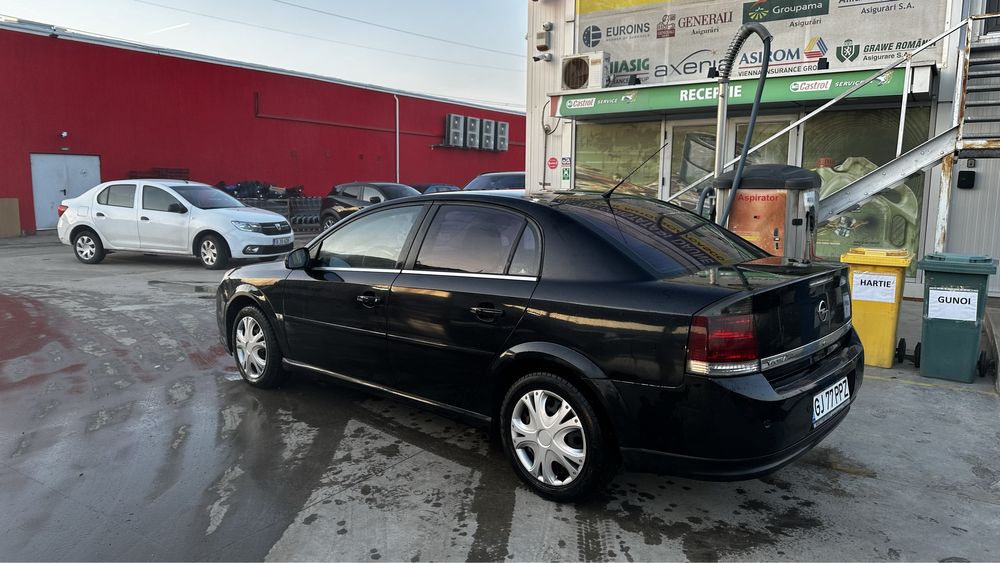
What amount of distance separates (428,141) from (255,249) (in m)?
21.4

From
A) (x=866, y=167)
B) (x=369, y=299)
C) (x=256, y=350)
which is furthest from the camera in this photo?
(x=866, y=167)

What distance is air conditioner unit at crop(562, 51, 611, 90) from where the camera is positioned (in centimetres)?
1100

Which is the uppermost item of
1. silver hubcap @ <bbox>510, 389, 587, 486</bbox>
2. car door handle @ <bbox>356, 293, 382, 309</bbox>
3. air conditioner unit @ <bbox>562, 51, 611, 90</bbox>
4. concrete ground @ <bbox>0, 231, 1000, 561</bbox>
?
air conditioner unit @ <bbox>562, 51, 611, 90</bbox>

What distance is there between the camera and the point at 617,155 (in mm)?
11523

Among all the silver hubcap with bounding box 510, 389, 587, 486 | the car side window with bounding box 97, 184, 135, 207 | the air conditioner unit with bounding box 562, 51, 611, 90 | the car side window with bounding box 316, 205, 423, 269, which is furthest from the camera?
the car side window with bounding box 97, 184, 135, 207

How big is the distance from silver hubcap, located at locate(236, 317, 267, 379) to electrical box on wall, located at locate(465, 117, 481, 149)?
30009 millimetres

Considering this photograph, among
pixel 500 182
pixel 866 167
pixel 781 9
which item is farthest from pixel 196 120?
pixel 866 167

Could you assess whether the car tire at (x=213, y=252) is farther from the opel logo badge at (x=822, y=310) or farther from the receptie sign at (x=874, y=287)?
the opel logo badge at (x=822, y=310)

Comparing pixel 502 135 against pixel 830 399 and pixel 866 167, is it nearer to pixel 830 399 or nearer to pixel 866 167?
pixel 866 167

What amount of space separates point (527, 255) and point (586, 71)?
27.0ft

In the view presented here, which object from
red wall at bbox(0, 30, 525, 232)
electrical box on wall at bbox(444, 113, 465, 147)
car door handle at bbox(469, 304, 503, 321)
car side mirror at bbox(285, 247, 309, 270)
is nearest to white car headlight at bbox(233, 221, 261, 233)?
car side mirror at bbox(285, 247, 309, 270)

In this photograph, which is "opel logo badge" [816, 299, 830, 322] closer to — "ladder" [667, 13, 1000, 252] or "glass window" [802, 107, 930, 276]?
"ladder" [667, 13, 1000, 252]

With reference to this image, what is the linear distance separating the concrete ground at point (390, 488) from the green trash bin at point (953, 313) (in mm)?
169

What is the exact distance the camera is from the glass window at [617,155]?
1123 cm
